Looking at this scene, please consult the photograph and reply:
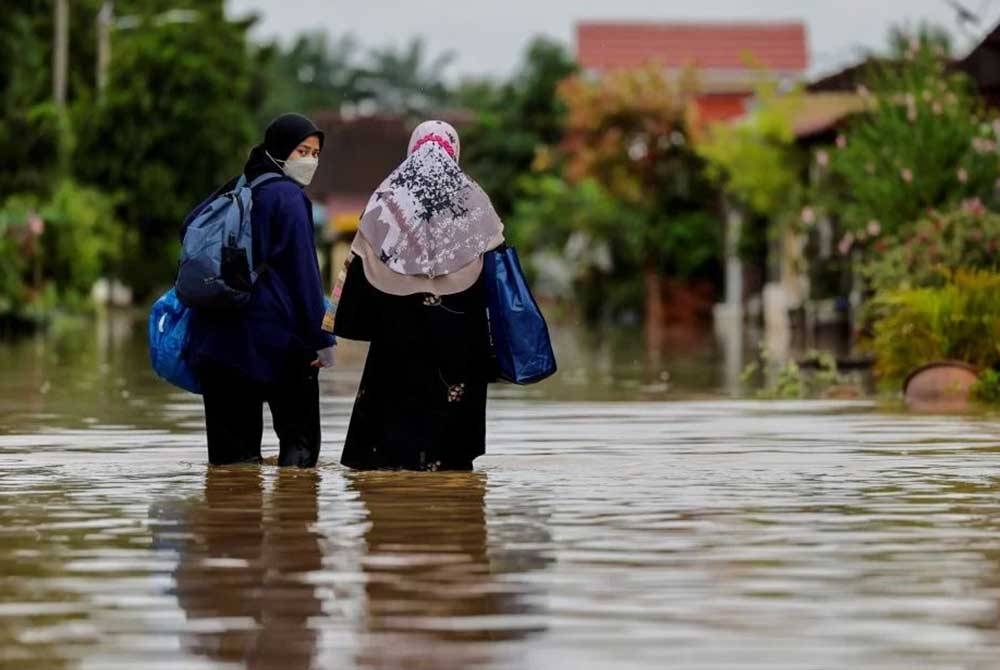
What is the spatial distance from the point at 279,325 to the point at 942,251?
13167 millimetres

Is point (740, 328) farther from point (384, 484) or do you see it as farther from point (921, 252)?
point (384, 484)

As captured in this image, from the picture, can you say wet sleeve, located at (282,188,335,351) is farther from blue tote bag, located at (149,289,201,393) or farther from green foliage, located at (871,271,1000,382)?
green foliage, located at (871,271,1000,382)

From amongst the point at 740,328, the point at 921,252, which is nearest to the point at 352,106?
the point at 740,328

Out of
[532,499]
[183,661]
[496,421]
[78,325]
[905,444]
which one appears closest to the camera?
[183,661]

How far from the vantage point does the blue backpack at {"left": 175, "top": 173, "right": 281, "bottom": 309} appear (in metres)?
15.0

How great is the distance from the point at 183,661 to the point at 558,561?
2745 millimetres

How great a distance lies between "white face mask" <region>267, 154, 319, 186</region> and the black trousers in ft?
3.18

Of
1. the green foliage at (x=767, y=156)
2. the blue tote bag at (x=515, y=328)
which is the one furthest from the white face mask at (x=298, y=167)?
the green foliage at (x=767, y=156)

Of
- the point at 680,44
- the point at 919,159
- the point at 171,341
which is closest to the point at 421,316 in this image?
the point at 171,341

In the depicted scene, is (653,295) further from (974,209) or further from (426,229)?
(426,229)

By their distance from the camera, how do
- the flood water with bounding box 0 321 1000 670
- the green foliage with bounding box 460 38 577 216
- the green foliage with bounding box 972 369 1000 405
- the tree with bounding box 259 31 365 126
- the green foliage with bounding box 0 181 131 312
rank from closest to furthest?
the flood water with bounding box 0 321 1000 670
the green foliage with bounding box 972 369 1000 405
the green foliage with bounding box 0 181 131 312
the green foliage with bounding box 460 38 577 216
the tree with bounding box 259 31 365 126

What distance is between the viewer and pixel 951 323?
24703 millimetres

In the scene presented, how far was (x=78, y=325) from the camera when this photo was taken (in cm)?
5469

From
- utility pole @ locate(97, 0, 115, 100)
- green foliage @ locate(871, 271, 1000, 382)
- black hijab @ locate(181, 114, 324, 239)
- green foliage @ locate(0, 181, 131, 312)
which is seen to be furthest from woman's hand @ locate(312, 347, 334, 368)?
utility pole @ locate(97, 0, 115, 100)
